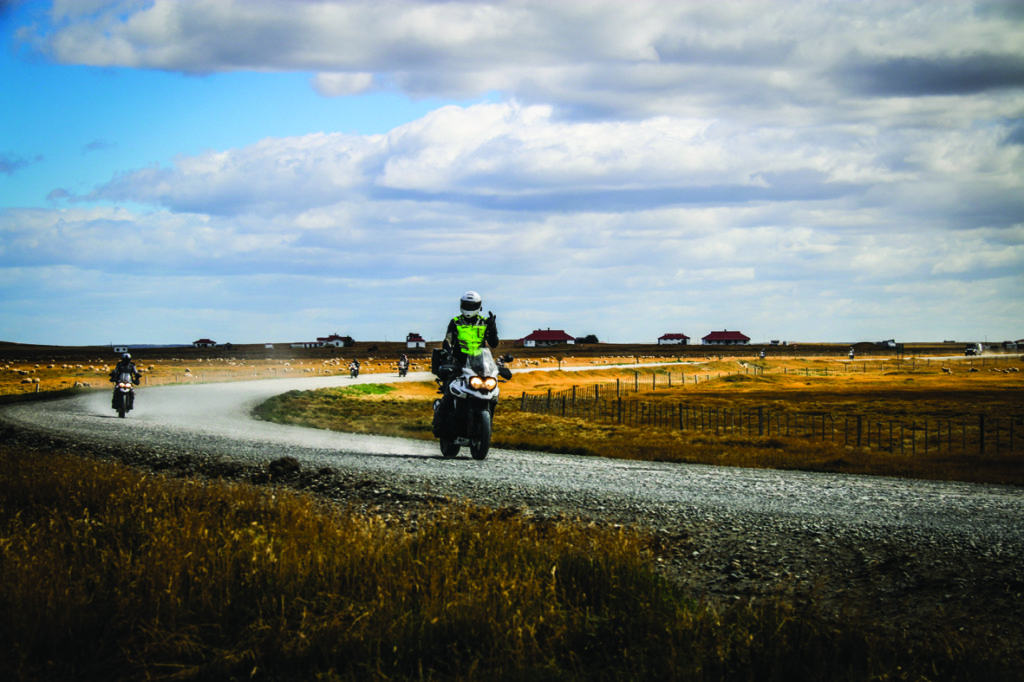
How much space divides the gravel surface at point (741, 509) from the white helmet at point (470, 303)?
2826 millimetres

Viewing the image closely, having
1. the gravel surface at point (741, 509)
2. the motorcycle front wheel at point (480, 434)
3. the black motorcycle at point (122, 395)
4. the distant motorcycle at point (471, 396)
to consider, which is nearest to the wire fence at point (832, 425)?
the gravel surface at point (741, 509)

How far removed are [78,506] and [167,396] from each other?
3304 cm

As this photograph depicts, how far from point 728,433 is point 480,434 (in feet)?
65.6

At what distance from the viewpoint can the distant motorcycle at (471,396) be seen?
14.6 meters

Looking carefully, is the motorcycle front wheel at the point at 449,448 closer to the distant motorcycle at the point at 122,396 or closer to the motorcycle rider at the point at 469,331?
the motorcycle rider at the point at 469,331

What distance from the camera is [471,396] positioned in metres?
14.7

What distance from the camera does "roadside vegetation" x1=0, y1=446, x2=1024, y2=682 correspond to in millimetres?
5441

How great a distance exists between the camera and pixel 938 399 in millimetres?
53875

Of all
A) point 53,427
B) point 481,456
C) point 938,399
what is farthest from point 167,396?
point 938,399

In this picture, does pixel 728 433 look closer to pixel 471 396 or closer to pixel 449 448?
pixel 449 448

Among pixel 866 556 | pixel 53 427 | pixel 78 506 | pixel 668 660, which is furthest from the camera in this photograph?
pixel 53 427

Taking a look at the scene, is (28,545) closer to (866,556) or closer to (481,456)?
(866,556)

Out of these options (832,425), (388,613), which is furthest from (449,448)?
(832,425)

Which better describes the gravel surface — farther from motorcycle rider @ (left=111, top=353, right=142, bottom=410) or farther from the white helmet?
motorcycle rider @ (left=111, top=353, right=142, bottom=410)
